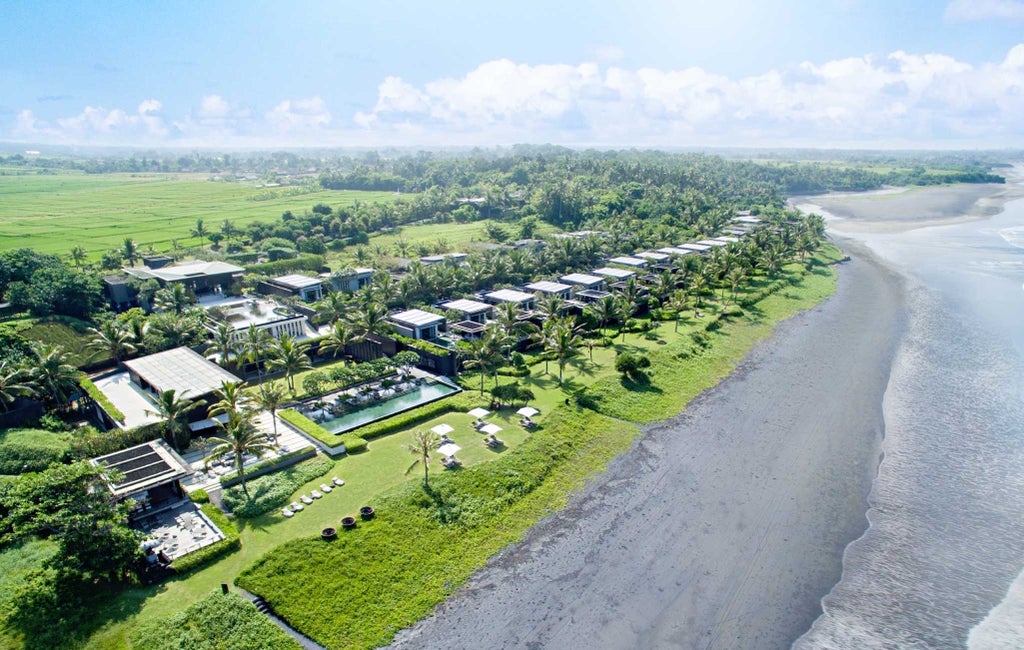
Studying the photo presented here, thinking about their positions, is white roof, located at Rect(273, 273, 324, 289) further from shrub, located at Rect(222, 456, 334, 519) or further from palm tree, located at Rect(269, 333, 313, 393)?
shrub, located at Rect(222, 456, 334, 519)

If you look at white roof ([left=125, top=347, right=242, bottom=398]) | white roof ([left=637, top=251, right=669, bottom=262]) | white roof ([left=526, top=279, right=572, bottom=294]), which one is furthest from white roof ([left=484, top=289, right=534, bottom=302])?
white roof ([left=125, top=347, right=242, bottom=398])

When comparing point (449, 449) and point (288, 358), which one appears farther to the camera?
point (288, 358)

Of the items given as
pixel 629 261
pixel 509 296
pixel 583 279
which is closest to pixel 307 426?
pixel 509 296

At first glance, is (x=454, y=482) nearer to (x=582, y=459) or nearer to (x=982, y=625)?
(x=582, y=459)

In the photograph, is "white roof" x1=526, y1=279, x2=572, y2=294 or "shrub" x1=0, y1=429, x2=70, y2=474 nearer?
"shrub" x1=0, y1=429, x2=70, y2=474

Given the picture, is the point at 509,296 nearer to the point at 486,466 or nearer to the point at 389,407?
the point at 389,407

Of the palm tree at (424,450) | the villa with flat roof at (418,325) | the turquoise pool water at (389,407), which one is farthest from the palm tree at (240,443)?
the villa with flat roof at (418,325)
